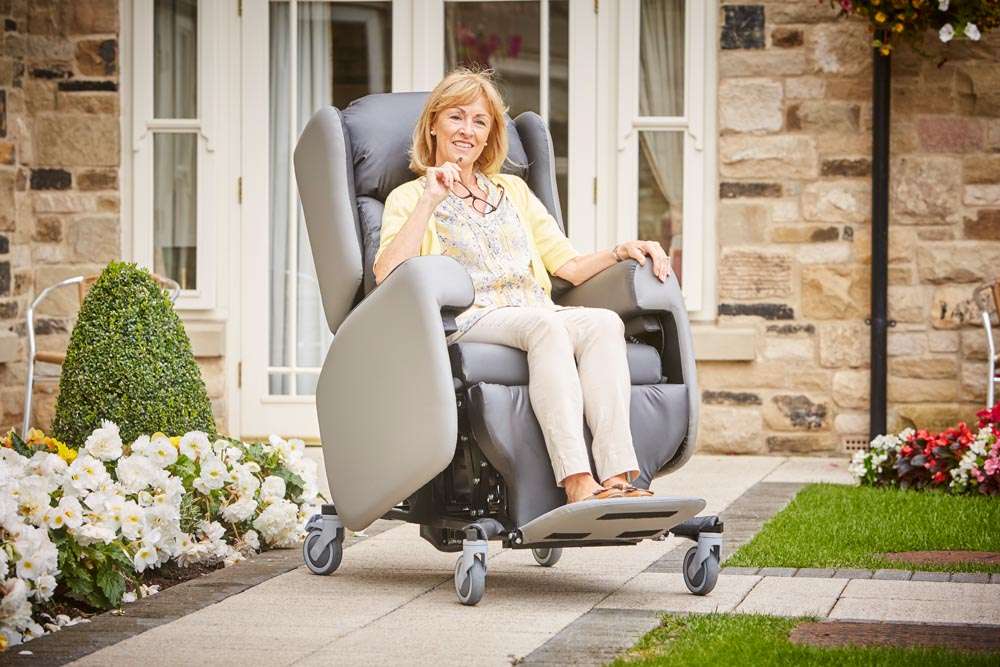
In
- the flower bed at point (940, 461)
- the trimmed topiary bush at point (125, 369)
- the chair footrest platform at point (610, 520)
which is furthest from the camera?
the flower bed at point (940, 461)

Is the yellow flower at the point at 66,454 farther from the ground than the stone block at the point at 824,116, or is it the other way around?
the stone block at the point at 824,116

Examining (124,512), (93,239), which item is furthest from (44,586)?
(93,239)

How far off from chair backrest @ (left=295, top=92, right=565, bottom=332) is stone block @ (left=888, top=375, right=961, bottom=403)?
105 inches

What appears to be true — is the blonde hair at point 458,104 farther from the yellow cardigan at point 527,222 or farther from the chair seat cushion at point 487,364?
the chair seat cushion at point 487,364

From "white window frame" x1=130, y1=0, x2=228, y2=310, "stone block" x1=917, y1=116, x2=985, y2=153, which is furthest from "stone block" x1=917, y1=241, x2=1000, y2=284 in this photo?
"white window frame" x1=130, y1=0, x2=228, y2=310

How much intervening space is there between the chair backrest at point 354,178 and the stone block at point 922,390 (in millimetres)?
2678

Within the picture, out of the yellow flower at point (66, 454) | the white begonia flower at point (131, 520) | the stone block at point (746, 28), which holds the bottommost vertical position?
the white begonia flower at point (131, 520)

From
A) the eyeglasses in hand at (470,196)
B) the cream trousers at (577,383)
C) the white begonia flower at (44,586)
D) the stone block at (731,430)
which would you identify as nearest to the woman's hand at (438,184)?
the eyeglasses in hand at (470,196)

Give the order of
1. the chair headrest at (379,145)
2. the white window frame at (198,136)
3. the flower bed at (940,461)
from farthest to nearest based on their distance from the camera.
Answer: the white window frame at (198,136)
the flower bed at (940,461)
the chair headrest at (379,145)

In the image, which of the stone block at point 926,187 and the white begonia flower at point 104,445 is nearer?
the white begonia flower at point 104,445

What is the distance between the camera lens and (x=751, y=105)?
6.62 meters

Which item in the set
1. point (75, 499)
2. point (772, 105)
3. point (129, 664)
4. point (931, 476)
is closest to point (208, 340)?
point (772, 105)

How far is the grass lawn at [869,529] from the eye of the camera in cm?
402

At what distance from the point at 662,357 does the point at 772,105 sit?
298 centimetres
